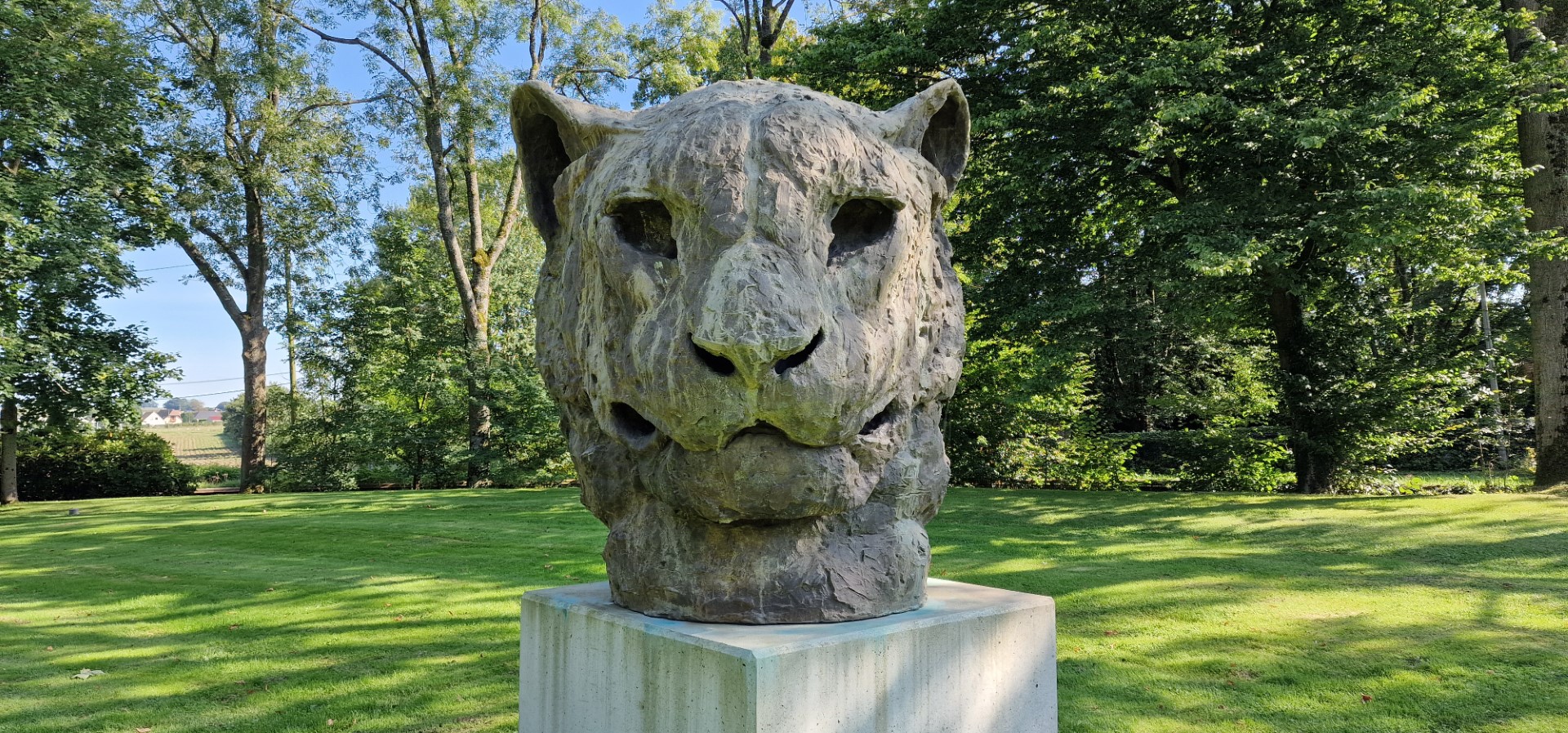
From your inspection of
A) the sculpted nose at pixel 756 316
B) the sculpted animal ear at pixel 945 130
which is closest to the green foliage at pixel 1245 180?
the sculpted animal ear at pixel 945 130

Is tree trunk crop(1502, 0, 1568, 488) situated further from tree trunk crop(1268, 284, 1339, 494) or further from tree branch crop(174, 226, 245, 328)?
tree branch crop(174, 226, 245, 328)

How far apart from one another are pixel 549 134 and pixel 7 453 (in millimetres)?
21954

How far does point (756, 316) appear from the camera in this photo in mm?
2406

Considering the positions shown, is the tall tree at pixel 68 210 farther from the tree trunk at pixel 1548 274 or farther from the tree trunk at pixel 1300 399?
the tree trunk at pixel 1548 274

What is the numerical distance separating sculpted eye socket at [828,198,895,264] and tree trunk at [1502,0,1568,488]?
12846 mm

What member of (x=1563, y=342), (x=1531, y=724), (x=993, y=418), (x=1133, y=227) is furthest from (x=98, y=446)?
(x=1563, y=342)

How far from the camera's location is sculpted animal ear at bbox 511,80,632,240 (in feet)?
10.6

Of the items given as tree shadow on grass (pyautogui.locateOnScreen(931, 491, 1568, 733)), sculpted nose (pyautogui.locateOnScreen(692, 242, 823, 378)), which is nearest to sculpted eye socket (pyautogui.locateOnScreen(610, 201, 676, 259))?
sculpted nose (pyautogui.locateOnScreen(692, 242, 823, 378))

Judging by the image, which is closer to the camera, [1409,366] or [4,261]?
[1409,366]

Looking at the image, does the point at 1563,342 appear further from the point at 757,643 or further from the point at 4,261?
the point at 4,261

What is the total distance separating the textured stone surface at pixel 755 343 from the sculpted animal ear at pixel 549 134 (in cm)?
1

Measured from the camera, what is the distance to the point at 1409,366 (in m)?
13.3

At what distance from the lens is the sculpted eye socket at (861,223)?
113 inches

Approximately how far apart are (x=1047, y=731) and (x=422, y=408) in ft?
78.0
